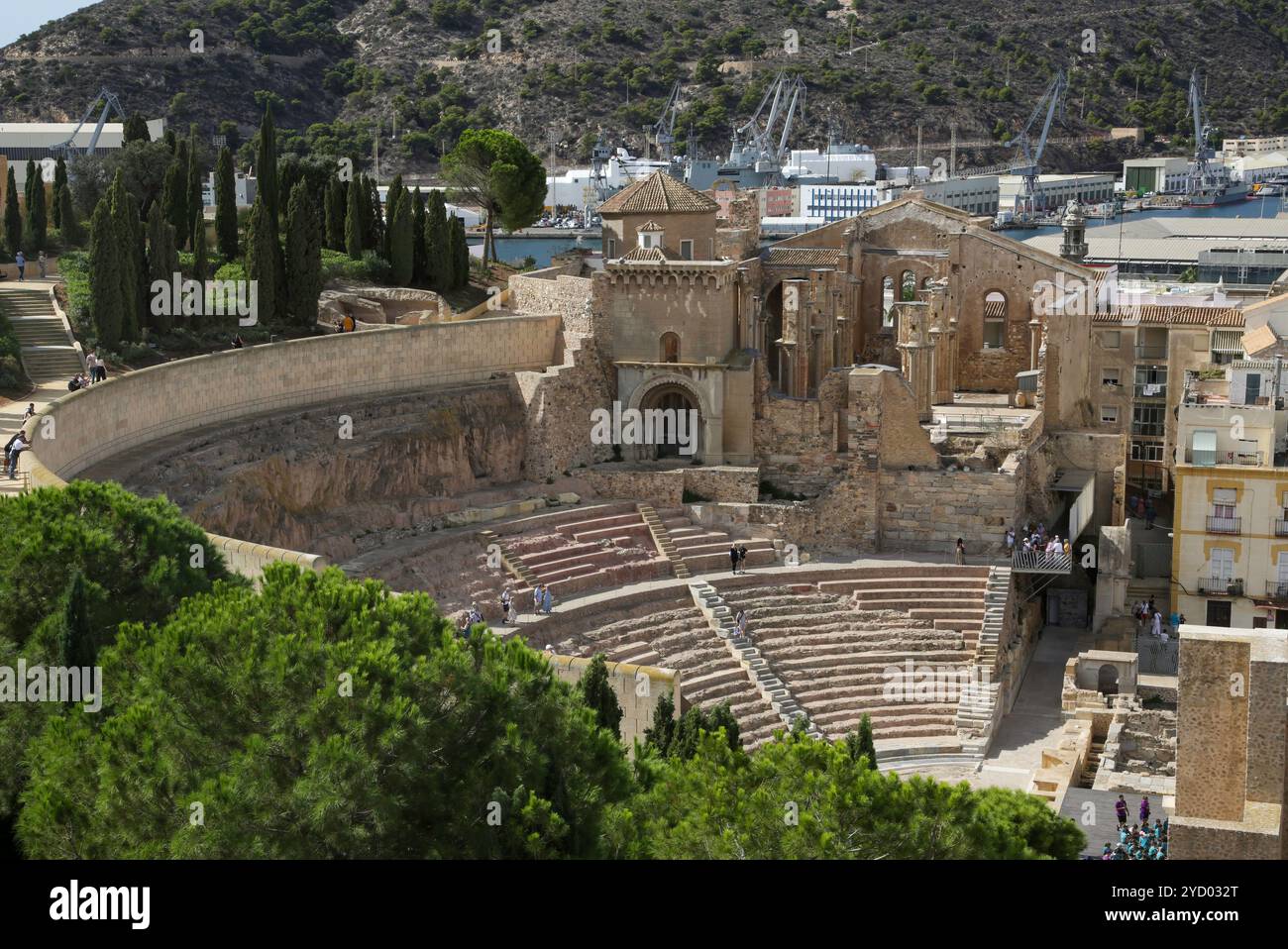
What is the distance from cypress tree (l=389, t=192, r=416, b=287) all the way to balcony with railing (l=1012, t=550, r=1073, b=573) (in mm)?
18717

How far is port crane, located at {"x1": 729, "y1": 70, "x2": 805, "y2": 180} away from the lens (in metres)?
126

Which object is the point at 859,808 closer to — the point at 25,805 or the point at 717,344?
the point at 25,805

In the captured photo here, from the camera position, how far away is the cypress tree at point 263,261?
45188 millimetres

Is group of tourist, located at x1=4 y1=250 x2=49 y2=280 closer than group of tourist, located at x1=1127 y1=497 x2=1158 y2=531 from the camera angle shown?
Yes

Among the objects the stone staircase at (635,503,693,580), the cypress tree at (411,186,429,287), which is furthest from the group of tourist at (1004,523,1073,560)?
the cypress tree at (411,186,429,287)

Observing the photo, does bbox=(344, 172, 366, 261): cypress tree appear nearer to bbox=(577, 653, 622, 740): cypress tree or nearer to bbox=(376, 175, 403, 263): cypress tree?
bbox=(376, 175, 403, 263): cypress tree

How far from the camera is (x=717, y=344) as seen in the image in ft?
156

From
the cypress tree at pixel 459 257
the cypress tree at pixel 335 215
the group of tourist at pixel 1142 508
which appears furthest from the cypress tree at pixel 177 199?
the group of tourist at pixel 1142 508

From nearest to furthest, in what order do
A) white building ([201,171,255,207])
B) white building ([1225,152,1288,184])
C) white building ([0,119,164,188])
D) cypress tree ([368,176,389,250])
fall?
1. cypress tree ([368,176,389,250])
2. white building ([201,171,255,207])
3. white building ([0,119,164,188])
4. white building ([1225,152,1288,184])

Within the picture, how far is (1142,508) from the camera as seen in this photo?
2013 inches

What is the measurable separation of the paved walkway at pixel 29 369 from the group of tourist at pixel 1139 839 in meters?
17.7
